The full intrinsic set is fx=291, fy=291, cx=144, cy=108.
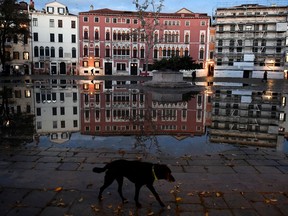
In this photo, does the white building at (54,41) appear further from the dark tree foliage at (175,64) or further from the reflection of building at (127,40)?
the dark tree foliage at (175,64)

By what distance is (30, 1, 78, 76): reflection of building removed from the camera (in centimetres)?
5931

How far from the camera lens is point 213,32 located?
6712cm

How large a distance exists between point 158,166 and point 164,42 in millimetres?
63774

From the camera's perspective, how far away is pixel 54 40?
60.5 m

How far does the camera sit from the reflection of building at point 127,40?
63.2 metres

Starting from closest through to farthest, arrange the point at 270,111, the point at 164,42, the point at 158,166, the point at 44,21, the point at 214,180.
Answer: the point at 158,166
the point at 214,180
the point at 270,111
the point at 44,21
the point at 164,42

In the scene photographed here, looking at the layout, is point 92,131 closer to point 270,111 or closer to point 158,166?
point 158,166

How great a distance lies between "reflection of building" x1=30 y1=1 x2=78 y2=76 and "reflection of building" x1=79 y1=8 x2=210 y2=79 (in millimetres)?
2039

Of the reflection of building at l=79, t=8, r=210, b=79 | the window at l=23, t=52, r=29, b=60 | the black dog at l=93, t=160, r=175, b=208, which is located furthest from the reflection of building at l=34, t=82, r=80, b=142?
the reflection of building at l=79, t=8, r=210, b=79

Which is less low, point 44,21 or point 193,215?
point 44,21

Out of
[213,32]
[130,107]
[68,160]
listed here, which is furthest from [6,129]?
[213,32]

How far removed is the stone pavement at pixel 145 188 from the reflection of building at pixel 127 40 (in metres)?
58.8

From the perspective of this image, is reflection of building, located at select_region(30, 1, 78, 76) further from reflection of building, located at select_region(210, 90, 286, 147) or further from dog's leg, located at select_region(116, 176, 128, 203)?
dog's leg, located at select_region(116, 176, 128, 203)

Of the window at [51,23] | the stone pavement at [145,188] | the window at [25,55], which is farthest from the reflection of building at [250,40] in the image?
the stone pavement at [145,188]
